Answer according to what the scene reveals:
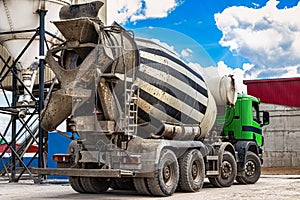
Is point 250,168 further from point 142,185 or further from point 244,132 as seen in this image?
point 142,185

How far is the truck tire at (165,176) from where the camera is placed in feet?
36.3

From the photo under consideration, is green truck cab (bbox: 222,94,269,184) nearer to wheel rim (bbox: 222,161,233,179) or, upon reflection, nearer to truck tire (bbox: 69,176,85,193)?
wheel rim (bbox: 222,161,233,179)

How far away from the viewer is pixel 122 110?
10.9 metres

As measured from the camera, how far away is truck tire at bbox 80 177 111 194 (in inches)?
489

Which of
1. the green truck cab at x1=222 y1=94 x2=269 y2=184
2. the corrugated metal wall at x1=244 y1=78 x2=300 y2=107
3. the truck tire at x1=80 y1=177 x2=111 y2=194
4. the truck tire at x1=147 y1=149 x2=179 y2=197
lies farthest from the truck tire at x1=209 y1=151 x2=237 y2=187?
the corrugated metal wall at x1=244 y1=78 x2=300 y2=107

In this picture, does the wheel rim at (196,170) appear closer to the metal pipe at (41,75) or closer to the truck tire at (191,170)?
the truck tire at (191,170)

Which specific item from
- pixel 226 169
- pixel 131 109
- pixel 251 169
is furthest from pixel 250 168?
pixel 131 109

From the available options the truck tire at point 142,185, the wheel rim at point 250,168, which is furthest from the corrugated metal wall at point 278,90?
the truck tire at point 142,185

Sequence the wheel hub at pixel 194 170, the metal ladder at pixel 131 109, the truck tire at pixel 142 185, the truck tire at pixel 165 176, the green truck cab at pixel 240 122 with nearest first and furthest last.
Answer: the metal ladder at pixel 131 109
the truck tire at pixel 165 176
the truck tire at pixel 142 185
the wheel hub at pixel 194 170
the green truck cab at pixel 240 122

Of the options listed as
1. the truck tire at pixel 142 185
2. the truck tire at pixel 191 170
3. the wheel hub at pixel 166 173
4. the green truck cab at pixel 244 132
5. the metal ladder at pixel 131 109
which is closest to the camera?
the metal ladder at pixel 131 109

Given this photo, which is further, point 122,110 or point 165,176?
point 165,176

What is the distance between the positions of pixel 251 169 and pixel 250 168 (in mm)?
50

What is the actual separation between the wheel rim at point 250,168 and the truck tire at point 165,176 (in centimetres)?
494

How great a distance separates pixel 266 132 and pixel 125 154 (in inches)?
874
